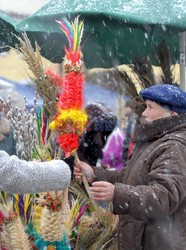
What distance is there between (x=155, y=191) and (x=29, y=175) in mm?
666

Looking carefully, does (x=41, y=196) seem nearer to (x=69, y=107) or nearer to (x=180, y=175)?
(x=69, y=107)

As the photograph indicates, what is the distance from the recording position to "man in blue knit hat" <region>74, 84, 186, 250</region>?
7.52 feet

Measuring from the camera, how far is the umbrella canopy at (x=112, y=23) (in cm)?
380

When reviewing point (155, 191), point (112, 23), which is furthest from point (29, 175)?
point (112, 23)

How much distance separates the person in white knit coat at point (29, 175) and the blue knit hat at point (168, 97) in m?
0.78

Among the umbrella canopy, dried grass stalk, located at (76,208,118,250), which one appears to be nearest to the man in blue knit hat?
dried grass stalk, located at (76,208,118,250)

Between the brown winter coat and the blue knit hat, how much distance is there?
6 centimetres

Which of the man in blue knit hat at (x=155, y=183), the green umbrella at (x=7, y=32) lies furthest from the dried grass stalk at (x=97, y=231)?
the green umbrella at (x=7, y=32)

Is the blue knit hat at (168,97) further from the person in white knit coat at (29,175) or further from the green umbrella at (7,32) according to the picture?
the green umbrella at (7,32)

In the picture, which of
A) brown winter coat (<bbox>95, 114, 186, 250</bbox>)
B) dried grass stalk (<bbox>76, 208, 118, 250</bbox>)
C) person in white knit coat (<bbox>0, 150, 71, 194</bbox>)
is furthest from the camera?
dried grass stalk (<bbox>76, 208, 118, 250</bbox>)

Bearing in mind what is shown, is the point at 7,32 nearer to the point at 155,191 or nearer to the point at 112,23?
the point at 112,23

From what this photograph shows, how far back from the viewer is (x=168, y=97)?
2543mm

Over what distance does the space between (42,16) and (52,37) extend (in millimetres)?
549

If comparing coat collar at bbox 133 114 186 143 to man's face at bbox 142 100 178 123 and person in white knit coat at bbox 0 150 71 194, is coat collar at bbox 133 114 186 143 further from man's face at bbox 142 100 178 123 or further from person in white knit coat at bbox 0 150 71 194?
person in white knit coat at bbox 0 150 71 194
